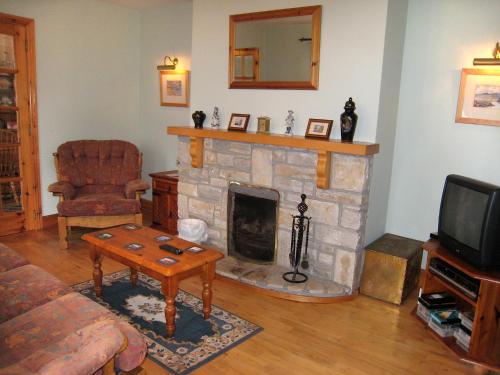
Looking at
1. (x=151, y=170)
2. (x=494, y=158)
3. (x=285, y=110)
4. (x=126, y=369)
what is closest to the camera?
(x=126, y=369)

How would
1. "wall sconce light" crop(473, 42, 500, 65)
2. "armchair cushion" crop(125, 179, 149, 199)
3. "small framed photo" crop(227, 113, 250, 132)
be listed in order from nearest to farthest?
"wall sconce light" crop(473, 42, 500, 65), "small framed photo" crop(227, 113, 250, 132), "armchair cushion" crop(125, 179, 149, 199)

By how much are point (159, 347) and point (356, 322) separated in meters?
1.37

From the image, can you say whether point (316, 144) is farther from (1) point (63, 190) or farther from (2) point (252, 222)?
(1) point (63, 190)

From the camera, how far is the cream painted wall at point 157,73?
4906mm

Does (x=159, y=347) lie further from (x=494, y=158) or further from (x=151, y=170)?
(x=151, y=170)

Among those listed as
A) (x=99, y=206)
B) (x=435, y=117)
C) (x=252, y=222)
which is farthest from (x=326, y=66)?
(x=99, y=206)

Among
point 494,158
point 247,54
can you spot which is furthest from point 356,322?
point 247,54

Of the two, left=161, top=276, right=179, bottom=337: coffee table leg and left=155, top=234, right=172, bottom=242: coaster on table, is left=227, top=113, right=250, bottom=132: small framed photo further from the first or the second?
left=161, top=276, right=179, bottom=337: coffee table leg

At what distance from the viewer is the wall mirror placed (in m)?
3.34

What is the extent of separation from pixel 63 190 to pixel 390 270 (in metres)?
3.09

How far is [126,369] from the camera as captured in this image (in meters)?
1.80

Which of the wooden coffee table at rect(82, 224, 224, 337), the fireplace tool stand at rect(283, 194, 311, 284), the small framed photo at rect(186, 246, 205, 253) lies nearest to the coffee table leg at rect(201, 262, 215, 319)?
the wooden coffee table at rect(82, 224, 224, 337)

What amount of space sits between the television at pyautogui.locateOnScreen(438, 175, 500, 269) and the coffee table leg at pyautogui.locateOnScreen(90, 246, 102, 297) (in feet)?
8.06

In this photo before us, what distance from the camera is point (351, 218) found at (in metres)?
3.22
